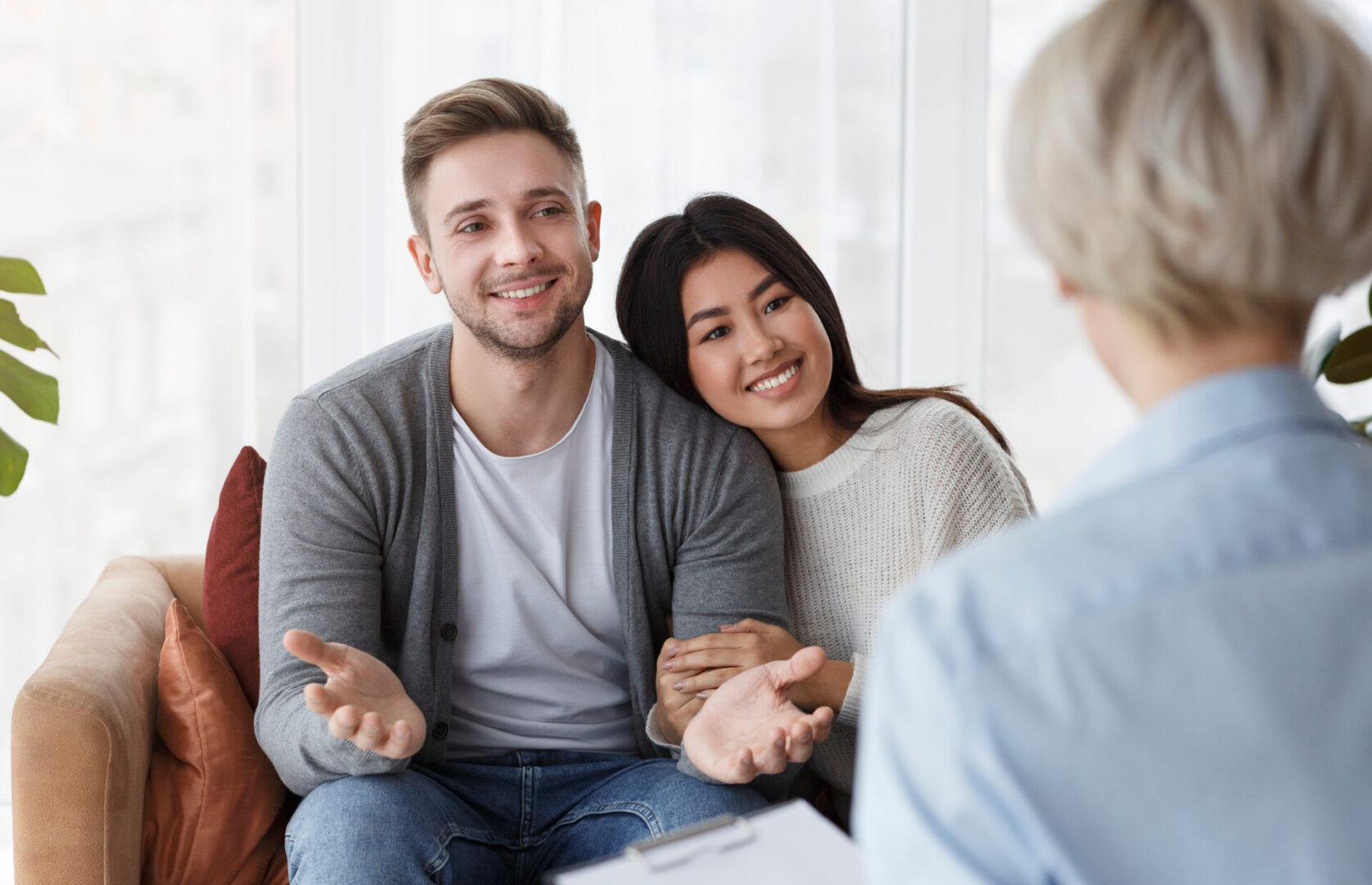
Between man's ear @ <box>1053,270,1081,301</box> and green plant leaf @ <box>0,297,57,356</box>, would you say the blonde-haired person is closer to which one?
man's ear @ <box>1053,270,1081,301</box>

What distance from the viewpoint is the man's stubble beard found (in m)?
1.64

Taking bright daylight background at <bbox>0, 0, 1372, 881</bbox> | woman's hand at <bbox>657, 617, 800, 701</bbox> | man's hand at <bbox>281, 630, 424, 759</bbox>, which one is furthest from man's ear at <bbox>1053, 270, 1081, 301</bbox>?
bright daylight background at <bbox>0, 0, 1372, 881</bbox>

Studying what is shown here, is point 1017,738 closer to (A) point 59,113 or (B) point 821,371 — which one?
(B) point 821,371

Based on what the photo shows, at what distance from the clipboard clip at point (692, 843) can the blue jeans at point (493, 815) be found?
52cm

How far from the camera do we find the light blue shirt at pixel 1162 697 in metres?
0.54

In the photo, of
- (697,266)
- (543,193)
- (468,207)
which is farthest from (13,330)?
(697,266)

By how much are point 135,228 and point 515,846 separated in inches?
70.8

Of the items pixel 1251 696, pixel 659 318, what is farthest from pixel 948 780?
pixel 659 318

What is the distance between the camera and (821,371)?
1.74 metres

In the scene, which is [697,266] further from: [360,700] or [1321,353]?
[1321,353]

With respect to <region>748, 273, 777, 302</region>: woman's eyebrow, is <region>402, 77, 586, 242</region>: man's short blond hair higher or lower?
higher

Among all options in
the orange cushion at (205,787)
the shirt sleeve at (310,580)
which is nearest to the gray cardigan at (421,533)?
the shirt sleeve at (310,580)

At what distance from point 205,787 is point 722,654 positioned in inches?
28.2

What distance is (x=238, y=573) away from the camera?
1723 millimetres
